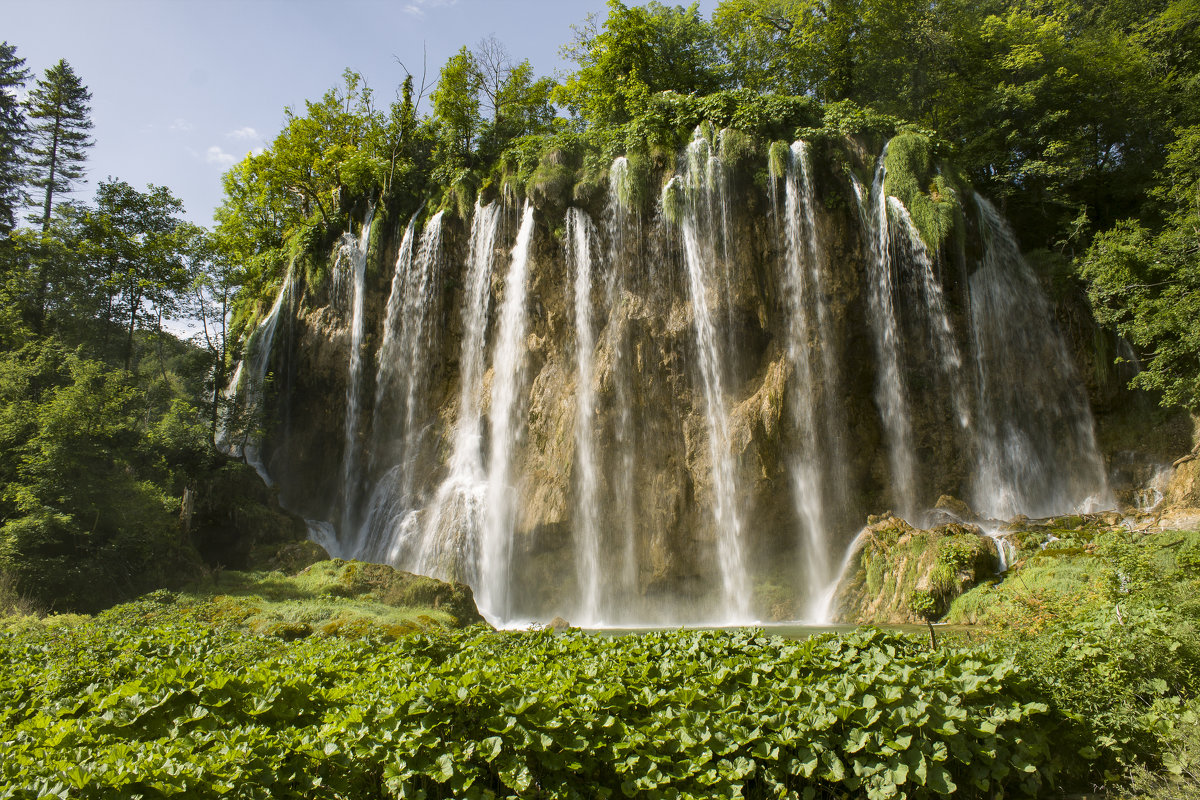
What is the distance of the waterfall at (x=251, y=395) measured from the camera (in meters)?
24.9

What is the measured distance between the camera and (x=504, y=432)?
72.3ft

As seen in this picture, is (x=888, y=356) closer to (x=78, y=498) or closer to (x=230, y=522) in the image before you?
(x=230, y=522)

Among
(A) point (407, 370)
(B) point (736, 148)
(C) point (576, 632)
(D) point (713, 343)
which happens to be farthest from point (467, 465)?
(C) point (576, 632)

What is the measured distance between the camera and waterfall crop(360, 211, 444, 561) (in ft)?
77.8

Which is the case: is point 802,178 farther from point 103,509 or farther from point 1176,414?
point 103,509

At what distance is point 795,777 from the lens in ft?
14.5

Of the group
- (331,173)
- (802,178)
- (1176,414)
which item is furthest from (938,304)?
(331,173)

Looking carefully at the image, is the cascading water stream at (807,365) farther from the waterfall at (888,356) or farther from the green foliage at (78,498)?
the green foliage at (78,498)

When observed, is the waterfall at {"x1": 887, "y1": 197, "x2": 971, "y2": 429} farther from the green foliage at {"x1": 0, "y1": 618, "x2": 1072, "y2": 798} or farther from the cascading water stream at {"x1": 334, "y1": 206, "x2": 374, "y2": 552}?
the cascading water stream at {"x1": 334, "y1": 206, "x2": 374, "y2": 552}

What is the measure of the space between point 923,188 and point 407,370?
1875 cm

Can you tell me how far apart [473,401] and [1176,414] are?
22.2m

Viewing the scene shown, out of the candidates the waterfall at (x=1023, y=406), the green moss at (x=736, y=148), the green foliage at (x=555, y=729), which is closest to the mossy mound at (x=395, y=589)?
the green foliage at (x=555, y=729)

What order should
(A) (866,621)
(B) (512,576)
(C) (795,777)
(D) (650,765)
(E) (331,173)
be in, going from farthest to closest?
(E) (331,173) < (B) (512,576) < (A) (866,621) < (C) (795,777) < (D) (650,765)

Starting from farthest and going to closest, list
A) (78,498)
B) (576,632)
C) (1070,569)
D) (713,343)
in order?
(713,343) < (78,498) < (1070,569) < (576,632)
